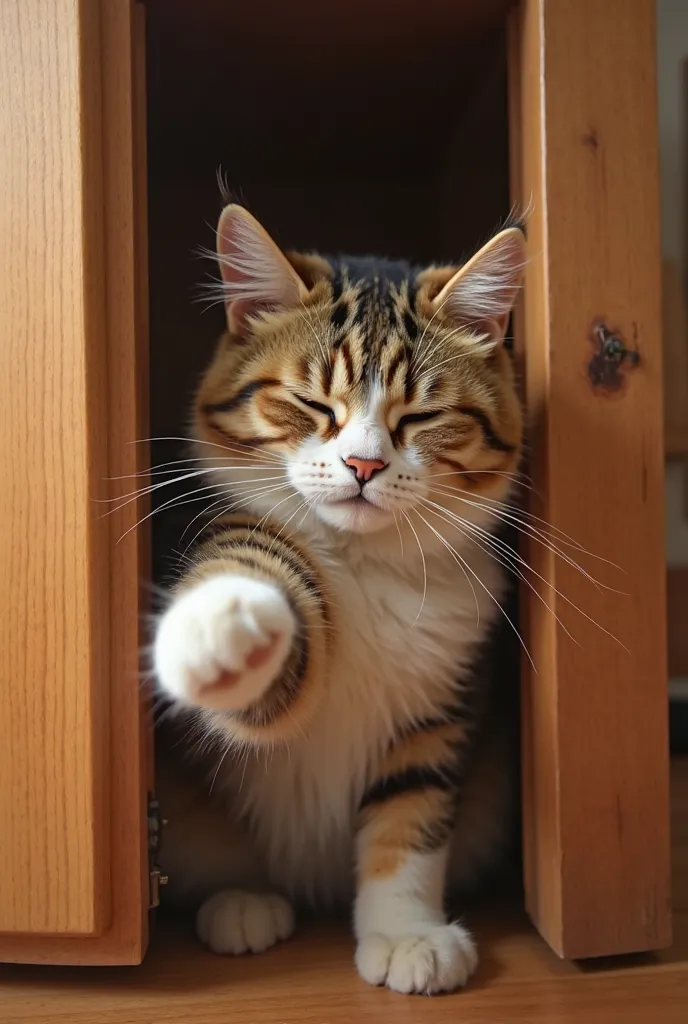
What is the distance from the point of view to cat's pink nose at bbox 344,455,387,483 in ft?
2.73

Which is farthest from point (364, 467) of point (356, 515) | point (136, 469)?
point (136, 469)

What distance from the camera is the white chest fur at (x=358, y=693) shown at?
0.92 metres

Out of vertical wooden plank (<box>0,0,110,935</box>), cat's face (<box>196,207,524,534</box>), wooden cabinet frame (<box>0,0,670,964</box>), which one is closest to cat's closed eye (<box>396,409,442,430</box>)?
cat's face (<box>196,207,524,534</box>)

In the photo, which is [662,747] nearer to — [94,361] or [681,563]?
[94,361]

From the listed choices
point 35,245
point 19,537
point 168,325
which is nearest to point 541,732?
point 19,537

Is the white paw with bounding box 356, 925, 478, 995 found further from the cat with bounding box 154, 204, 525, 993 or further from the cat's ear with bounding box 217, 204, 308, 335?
the cat's ear with bounding box 217, 204, 308, 335

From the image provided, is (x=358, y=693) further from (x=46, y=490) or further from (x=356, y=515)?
(x=46, y=490)

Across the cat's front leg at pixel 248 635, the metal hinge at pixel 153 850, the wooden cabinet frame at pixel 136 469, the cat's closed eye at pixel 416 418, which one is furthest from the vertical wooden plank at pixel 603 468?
the metal hinge at pixel 153 850

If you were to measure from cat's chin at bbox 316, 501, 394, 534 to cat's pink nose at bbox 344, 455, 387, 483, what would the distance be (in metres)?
0.03

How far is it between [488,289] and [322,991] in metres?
0.73

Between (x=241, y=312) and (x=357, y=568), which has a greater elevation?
(x=241, y=312)

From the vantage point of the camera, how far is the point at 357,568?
37.3 inches

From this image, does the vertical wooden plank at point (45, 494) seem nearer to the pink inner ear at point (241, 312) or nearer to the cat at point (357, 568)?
the cat at point (357, 568)

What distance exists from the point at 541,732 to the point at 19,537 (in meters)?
0.54
